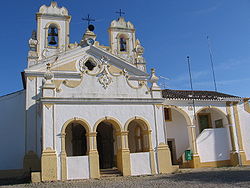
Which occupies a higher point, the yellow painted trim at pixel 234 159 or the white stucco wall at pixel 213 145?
the white stucco wall at pixel 213 145

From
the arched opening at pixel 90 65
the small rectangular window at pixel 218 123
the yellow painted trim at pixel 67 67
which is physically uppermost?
the arched opening at pixel 90 65

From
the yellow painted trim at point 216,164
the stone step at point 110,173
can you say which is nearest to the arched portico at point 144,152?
the stone step at point 110,173

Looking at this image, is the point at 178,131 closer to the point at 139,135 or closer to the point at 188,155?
the point at 188,155

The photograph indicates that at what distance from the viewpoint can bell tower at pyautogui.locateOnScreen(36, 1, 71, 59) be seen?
17.4 m

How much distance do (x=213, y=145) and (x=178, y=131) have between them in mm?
2399

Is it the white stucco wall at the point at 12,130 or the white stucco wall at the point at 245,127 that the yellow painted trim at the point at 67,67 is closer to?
the white stucco wall at the point at 12,130

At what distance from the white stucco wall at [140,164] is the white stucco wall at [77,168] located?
2.20 metres

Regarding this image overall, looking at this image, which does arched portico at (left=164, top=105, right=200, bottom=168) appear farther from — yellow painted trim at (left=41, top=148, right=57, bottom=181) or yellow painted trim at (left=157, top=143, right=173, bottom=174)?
yellow painted trim at (left=41, top=148, right=57, bottom=181)

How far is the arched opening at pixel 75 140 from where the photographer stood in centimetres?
1521

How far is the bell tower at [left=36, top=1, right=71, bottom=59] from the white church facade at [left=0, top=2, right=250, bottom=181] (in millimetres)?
62

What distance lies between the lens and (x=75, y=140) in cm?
1534

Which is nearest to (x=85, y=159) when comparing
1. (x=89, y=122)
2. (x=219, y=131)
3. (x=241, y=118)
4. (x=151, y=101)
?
(x=89, y=122)

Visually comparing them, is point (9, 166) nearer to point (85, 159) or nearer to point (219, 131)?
point (85, 159)

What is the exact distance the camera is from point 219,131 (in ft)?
58.6
